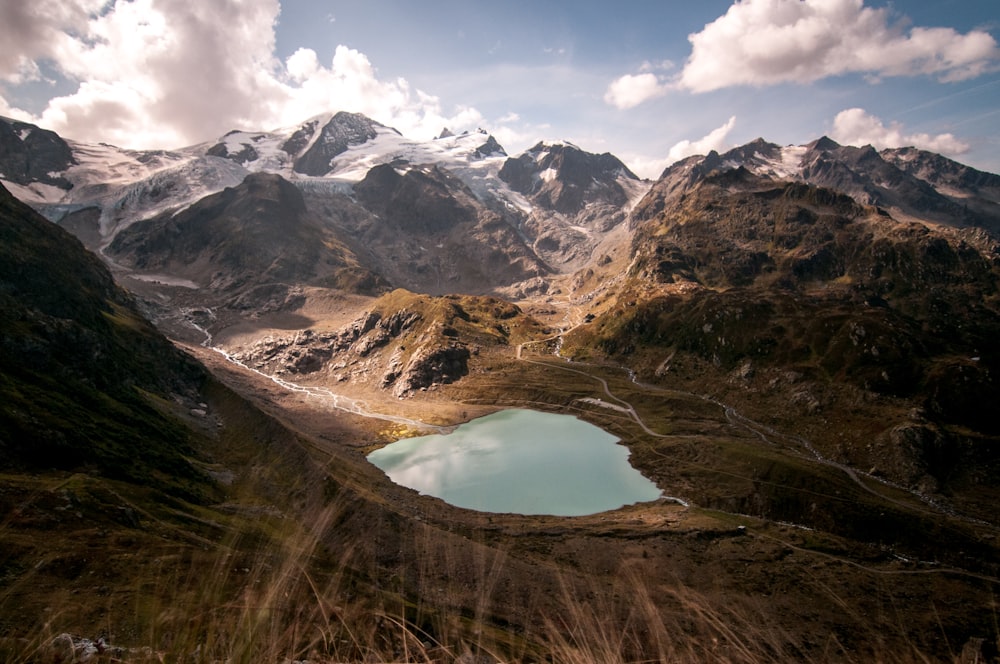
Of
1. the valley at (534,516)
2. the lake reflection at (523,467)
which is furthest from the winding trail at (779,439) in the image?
the lake reflection at (523,467)

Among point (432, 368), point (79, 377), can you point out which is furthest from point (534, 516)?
point (432, 368)

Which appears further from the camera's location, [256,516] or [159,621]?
[256,516]

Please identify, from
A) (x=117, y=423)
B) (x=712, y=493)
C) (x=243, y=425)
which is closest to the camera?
(x=117, y=423)

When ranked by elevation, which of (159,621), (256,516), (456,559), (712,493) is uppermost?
(159,621)

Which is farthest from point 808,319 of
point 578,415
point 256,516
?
point 256,516

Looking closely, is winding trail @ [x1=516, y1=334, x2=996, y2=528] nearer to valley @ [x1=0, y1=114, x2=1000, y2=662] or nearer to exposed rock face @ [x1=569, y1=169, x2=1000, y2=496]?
valley @ [x1=0, y1=114, x2=1000, y2=662]

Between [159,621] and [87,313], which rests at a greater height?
[87,313]

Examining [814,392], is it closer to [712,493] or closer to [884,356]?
[884,356]

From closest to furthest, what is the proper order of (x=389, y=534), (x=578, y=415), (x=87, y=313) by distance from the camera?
(x=389, y=534), (x=87, y=313), (x=578, y=415)

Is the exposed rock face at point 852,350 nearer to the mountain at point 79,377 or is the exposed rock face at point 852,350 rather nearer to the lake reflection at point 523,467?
the lake reflection at point 523,467
